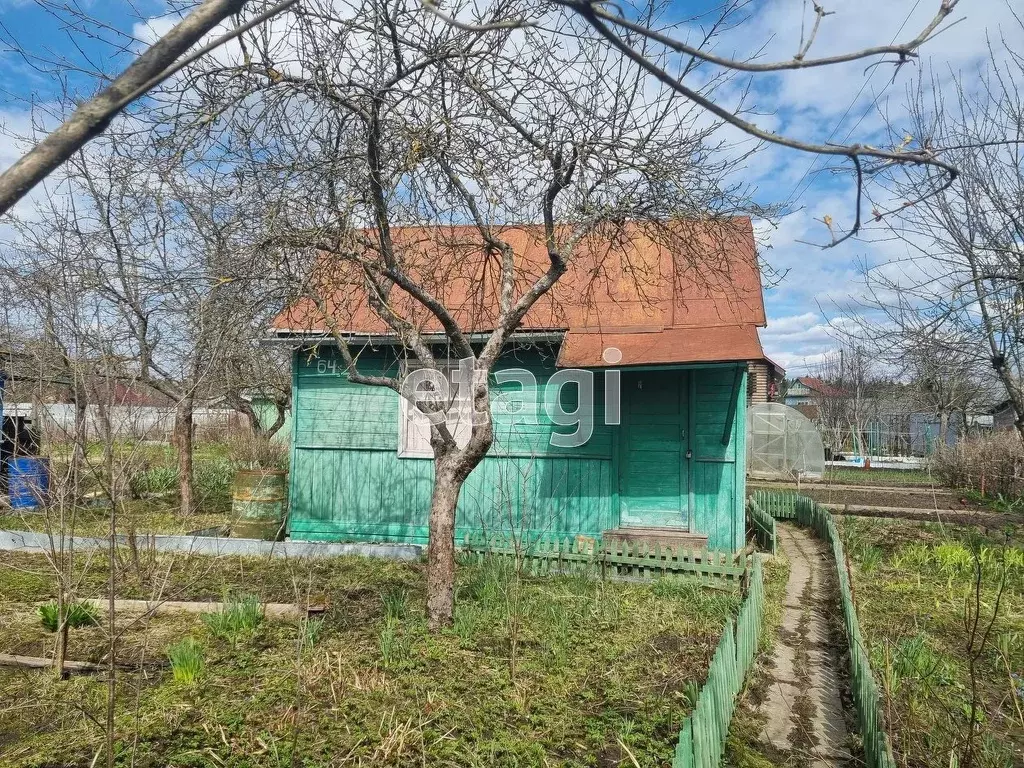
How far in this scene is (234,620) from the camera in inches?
218

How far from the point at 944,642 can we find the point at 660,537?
129 inches

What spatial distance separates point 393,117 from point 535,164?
1.36 metres

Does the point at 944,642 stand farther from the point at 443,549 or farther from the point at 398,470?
the point at 398,470

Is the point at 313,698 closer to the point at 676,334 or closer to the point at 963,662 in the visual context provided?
the point at 963,662

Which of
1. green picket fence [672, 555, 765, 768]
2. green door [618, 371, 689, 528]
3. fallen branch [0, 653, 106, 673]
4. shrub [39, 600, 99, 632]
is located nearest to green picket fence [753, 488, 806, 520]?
green door [618, 371, 689, 528]

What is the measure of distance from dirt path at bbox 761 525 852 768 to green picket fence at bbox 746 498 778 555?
152 cm

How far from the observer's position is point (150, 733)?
394cm

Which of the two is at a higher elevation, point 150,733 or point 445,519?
point 445,519

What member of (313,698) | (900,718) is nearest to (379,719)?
(313,698)

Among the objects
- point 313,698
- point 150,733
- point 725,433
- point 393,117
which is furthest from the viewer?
point 725,433

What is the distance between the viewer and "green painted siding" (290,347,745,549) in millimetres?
9062

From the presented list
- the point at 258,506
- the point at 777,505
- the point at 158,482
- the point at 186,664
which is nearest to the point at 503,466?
the point at 258,506

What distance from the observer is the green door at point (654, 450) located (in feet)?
30.0

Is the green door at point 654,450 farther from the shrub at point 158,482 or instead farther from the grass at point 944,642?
the shrub at point 158,482
